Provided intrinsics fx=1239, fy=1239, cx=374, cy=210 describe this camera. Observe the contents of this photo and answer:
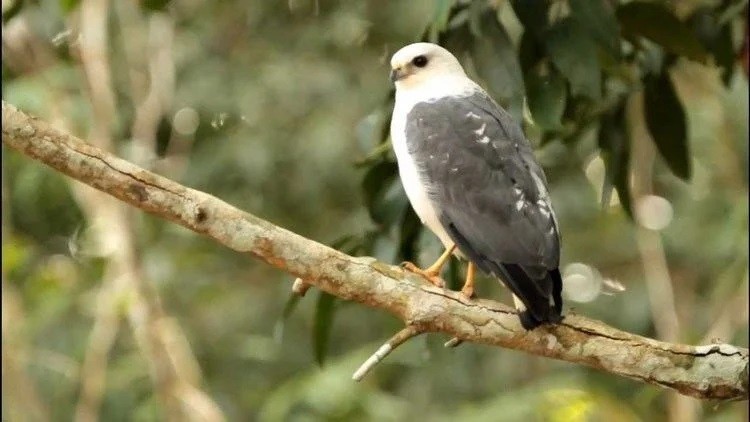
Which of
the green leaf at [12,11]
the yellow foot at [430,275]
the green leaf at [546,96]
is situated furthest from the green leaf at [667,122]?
the green leaf at [12,11]

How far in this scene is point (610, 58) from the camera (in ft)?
7.14

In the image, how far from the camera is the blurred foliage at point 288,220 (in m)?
3.40

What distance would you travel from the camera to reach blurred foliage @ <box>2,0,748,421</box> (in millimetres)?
3402

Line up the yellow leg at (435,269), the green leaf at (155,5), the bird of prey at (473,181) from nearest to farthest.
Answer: the bird of prey at (473,181), the yellow leg at (435,269), the green leaf at (155,5)

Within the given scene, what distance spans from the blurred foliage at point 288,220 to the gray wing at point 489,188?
1.00m

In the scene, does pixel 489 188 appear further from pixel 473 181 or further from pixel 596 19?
pixel 596 19

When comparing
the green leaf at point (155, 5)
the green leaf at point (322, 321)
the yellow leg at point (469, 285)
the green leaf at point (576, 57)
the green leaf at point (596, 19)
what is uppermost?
the green leaf at point (596, 19)

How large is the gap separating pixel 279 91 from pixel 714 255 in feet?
4.98

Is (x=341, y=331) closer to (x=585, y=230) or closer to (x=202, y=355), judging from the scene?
(x=202, y=355)

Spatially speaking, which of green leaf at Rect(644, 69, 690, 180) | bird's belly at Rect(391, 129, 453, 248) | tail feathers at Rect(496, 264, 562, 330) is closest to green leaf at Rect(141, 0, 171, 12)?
bird's belly at Rect(391, 129, 453, 248)

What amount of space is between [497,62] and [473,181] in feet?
0.73

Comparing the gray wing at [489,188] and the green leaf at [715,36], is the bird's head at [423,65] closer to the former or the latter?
the gray wing at [489,188]

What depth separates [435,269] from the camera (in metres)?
2.03

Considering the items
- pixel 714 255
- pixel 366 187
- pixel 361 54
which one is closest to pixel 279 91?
pixel 361 54
